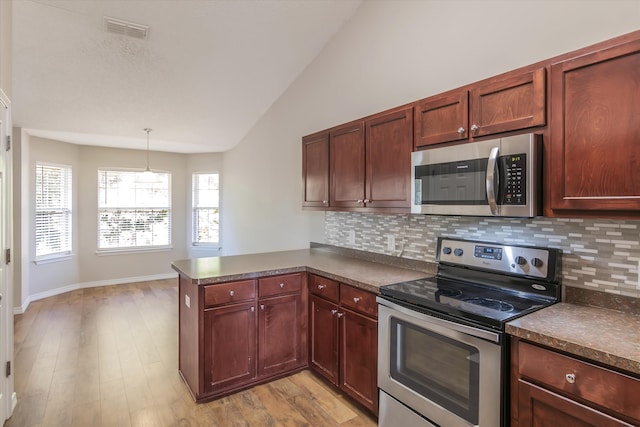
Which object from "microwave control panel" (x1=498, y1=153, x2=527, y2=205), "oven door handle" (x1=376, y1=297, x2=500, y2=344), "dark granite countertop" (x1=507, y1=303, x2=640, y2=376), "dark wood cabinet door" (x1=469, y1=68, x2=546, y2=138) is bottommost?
"oven door handle" (x1=376, y1=297, x2=500, y2=344)

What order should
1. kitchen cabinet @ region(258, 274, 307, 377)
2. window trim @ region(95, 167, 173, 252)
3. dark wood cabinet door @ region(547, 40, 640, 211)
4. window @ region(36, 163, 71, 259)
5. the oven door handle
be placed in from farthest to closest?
window trim @ region(95, 167, 173, 252)
window @ region(36, 163, 71, 259)
kitchen cabinet @ region(258, 274, 307, 377)
the oven door handle
dark wood cabinet door @ region(547, 40, 640, 211)

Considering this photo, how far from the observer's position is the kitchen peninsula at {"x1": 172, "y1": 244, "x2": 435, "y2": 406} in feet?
7.59

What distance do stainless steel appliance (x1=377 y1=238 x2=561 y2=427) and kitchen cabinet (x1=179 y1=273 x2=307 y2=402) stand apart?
0.92 m

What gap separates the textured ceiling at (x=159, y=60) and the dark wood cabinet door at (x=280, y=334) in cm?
250


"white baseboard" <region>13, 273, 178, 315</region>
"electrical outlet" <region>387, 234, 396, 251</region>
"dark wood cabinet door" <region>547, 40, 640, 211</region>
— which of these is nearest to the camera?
"dark wood cabinet door" <region>547, 40, 640, 211</region>

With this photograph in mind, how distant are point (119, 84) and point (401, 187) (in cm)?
332

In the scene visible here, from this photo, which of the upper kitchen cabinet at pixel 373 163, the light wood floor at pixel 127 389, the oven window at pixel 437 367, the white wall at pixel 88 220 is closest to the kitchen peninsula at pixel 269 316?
the light wood floor at pixel 127 389

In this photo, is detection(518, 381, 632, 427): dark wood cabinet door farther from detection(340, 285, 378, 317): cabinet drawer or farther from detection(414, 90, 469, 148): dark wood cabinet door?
detection(414, 90, 469, 148): dark wood cabinet door

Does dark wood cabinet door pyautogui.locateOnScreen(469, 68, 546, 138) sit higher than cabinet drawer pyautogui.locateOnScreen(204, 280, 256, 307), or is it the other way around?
dark wood cabinet door pyautogui.locateOnScreen(469, 68, 546, 138)

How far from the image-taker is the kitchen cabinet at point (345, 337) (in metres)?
2.18

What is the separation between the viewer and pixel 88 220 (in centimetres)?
583

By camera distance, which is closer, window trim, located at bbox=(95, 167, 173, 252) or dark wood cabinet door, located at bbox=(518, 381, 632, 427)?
dark wood cabinet door, located at bbox=(518, 381, 632, 427)

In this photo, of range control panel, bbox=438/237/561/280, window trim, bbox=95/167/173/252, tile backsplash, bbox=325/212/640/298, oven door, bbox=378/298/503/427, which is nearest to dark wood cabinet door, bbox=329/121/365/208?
tile backsplash, bbox=325/212/640/298

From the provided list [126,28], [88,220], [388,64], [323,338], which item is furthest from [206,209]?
[388,64]
